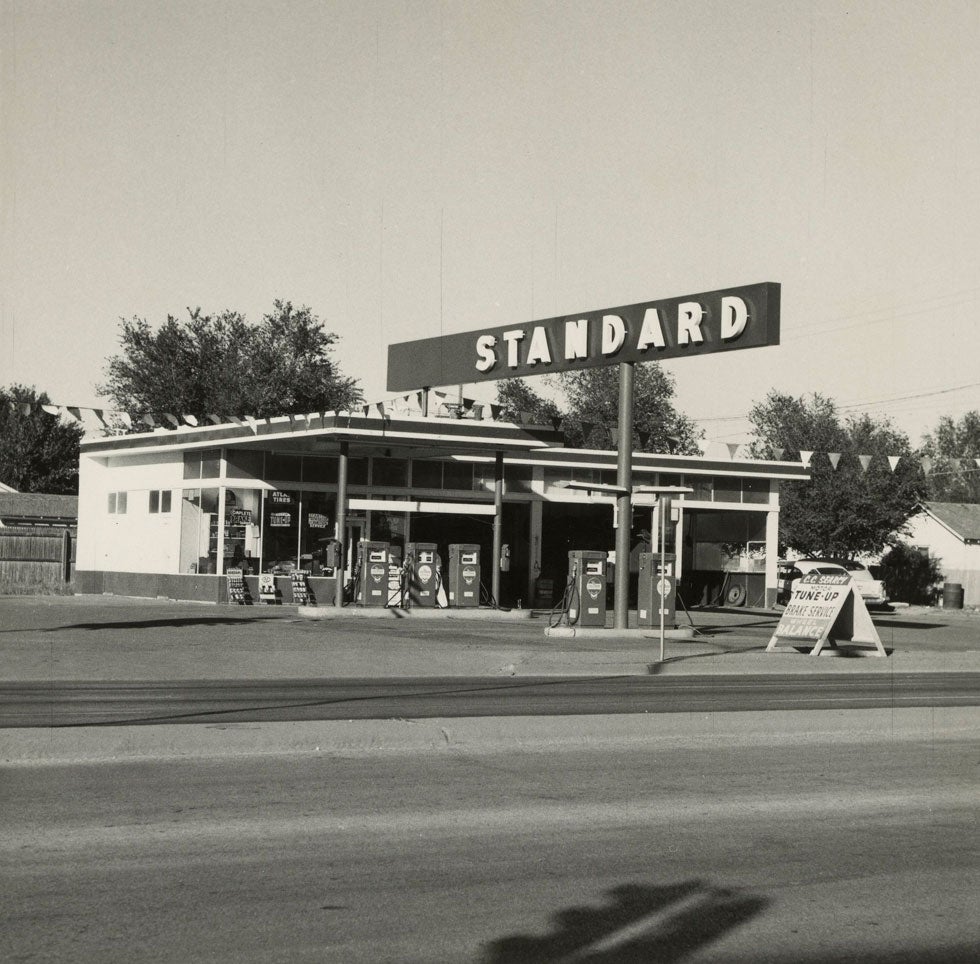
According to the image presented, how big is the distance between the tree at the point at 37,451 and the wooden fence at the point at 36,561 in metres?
41.1

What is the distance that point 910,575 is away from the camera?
59844 millimetres

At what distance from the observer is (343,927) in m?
5.79

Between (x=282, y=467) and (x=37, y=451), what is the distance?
168ft

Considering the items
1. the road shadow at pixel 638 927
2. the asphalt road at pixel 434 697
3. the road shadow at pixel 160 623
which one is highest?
the road shadow at pixel 160 623

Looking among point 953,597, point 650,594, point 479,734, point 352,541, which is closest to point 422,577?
point 352,541

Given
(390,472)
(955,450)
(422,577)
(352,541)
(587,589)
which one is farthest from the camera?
(955,450)

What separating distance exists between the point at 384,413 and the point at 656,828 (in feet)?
86.2

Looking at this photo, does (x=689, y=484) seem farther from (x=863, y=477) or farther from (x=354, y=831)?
(x=354, y=831)

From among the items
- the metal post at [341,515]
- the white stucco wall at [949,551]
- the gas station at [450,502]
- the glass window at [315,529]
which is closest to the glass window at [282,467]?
the gas station at [450,502]

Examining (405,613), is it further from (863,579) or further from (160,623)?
(863,579)

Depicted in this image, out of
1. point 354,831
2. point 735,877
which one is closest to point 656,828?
point 735,877

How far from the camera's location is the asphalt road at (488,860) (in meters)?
5.62

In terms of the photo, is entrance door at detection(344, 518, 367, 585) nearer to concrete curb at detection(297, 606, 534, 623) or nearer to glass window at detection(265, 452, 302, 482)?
glass window at detection(265, 452, 302, 482)

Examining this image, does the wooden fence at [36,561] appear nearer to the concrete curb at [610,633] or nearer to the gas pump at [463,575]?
the gas pump at [463,575]
